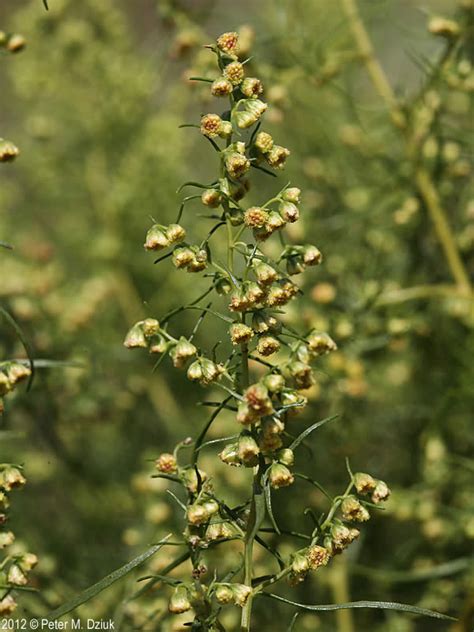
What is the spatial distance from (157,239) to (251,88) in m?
0.15

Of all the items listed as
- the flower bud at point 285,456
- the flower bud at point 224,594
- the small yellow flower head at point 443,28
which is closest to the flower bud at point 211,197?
the flower bud at point 285,456

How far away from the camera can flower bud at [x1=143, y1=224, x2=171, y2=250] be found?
739 mm

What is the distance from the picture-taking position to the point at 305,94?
208 cm

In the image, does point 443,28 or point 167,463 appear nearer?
point 167,463

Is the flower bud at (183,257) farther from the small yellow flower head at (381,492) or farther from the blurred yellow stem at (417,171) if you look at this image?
the blurred yellow stem at (417,171)

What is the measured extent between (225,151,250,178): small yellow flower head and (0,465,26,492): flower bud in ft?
1.06

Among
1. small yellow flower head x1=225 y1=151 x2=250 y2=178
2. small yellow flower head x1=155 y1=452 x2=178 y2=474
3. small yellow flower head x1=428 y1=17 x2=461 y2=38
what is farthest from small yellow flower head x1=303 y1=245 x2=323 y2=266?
small yellow flower head x1=428 y1=17 x2=461 y2=38

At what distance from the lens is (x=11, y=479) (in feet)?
2.54

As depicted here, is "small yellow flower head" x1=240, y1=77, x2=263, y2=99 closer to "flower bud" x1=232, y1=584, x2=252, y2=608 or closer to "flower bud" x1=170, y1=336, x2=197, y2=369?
"flower bud" x1=170, y1=336, x2=197, y2=369

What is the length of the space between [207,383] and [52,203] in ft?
4.72

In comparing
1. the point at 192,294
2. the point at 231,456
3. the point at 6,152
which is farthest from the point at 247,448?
the point at 192,294

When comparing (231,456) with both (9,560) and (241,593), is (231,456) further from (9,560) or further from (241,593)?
(9,560)

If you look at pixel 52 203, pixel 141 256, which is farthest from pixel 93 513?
pixel 52 203

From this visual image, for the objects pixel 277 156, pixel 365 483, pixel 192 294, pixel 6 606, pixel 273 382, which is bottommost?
pixel 192 294
